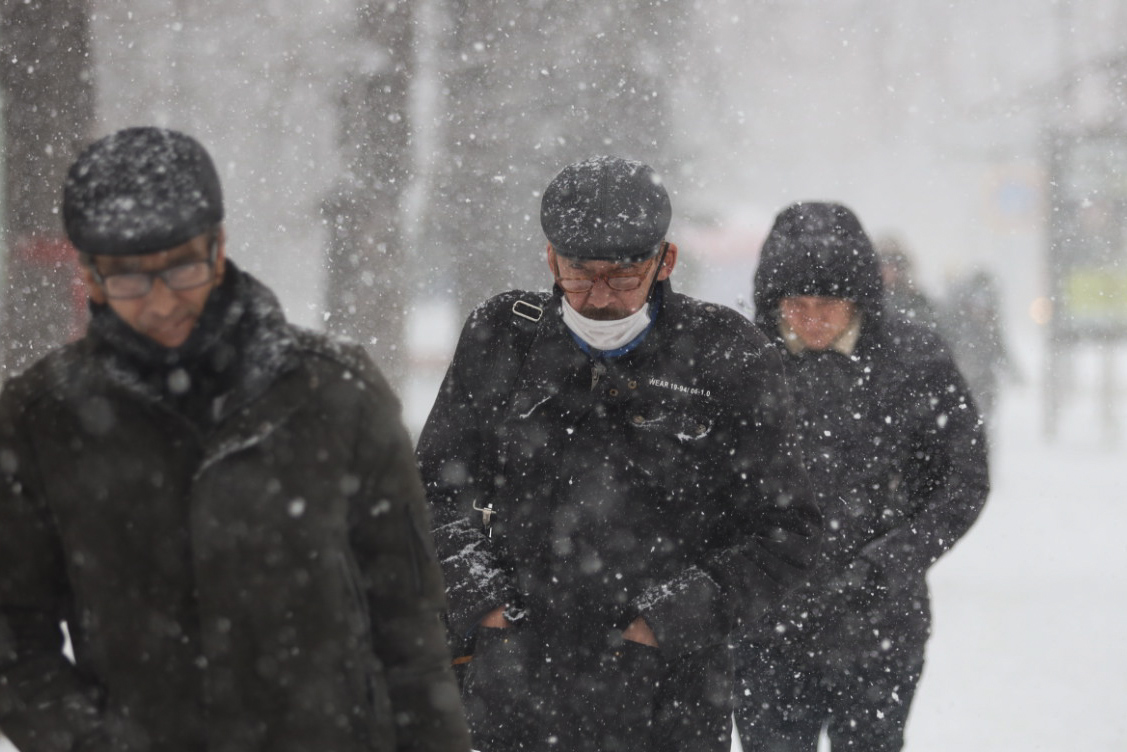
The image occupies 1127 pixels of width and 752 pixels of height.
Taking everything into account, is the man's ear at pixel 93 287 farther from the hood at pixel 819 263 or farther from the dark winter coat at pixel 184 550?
the hood at pixel 819 263

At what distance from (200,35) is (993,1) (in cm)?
1364

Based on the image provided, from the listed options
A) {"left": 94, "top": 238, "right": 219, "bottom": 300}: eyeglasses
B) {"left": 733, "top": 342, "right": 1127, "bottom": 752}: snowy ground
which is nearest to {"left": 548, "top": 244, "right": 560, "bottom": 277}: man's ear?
{"left": 94, "top": 238, "right": 219, "bottom": 300}: eyeglasses

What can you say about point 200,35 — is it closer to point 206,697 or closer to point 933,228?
point 206,697

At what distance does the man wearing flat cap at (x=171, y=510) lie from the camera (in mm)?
1851

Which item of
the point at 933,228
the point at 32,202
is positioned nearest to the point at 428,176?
the point at 32,202

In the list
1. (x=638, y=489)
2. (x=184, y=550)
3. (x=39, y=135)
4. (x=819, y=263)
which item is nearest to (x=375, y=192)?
(x=39, y=135)

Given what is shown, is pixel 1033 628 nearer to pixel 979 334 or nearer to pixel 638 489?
pixel 979 334

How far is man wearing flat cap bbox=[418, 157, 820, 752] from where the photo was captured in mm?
2791

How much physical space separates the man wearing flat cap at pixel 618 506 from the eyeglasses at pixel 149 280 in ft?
3.39

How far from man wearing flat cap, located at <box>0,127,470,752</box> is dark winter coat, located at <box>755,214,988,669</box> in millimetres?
2308

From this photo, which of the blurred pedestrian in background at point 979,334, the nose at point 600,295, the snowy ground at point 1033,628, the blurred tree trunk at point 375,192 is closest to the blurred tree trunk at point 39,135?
the blurred tree trunk at point 375,192

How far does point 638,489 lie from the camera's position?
2.82 metres

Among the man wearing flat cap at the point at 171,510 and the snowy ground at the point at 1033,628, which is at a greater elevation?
the man wearing flat cap at the point at 171,510

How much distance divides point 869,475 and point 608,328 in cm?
146
